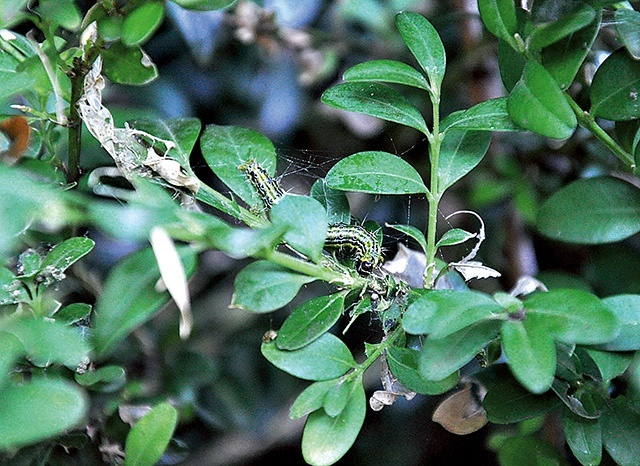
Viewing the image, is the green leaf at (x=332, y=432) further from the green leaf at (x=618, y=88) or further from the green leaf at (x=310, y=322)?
the green leaf at (x=618, y=88)

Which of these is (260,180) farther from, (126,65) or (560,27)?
(560,27)

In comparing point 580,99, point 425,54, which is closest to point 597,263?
point 580,99

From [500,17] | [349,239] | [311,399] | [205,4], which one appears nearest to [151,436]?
[311,399]

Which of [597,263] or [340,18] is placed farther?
[340,18]

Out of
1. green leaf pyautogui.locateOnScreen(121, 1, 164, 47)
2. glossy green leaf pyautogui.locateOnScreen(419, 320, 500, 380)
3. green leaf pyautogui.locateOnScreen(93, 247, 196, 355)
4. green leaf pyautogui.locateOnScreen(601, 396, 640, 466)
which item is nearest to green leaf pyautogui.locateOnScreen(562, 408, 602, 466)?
green leaf pyautogui.locateOnScreen(601, 396, 640, 466)

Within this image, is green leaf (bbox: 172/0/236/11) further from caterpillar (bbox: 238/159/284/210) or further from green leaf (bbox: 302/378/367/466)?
green leaf (bbox: 302/378/367/466)

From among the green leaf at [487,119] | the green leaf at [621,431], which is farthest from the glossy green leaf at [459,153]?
the green leaf at [621,431]

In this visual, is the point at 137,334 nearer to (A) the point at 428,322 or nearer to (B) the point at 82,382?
(B) the point at 82,382
